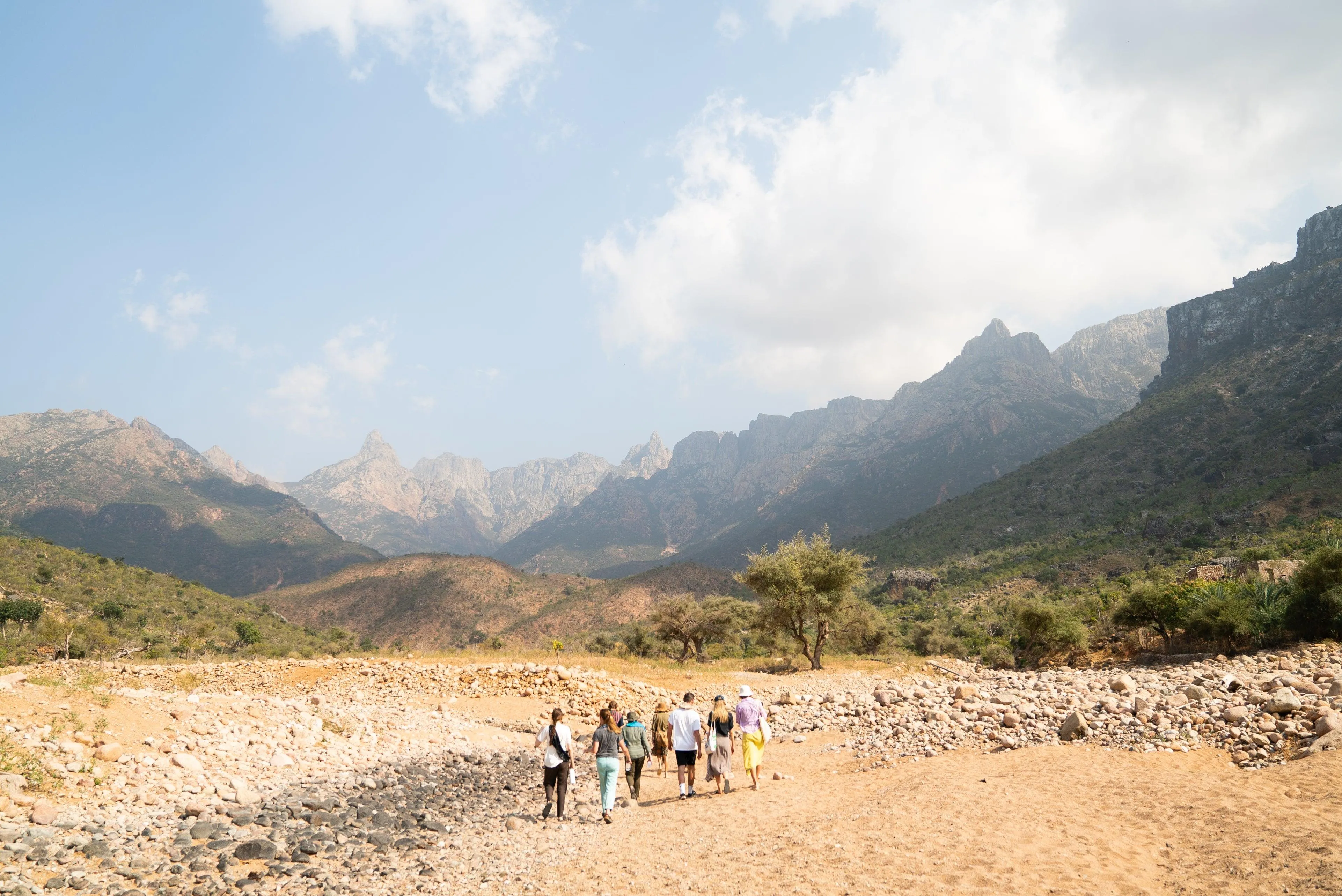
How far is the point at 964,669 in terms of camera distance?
1058 inches

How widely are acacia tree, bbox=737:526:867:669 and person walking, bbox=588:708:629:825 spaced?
1821 centimetres

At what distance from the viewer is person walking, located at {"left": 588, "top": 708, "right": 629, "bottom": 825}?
1055 centimetres

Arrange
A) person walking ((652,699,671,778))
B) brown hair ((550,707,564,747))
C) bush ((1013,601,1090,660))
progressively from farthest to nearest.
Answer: bush ((1013,601,1090,660)), person walking ((652,699,671,778)), brown hair ((550,707,564,747))

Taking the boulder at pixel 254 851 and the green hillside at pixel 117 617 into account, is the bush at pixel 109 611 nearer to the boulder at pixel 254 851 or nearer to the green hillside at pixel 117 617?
the green hillside at pixel 117 617

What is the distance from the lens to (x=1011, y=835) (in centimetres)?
797

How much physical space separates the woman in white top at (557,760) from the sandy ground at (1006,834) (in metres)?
0.64

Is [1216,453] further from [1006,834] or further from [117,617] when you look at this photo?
[117,617]

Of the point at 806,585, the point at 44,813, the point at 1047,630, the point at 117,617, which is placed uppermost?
the point at 117,617

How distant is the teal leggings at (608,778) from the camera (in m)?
10.5

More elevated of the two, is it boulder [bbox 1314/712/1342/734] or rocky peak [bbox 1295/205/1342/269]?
rocky peak [bbox 1295/205/1342/269]

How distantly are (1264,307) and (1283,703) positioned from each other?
109m

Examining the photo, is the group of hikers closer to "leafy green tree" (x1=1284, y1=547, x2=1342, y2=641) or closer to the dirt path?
the dirt path

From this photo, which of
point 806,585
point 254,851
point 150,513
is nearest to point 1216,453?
point 806,585

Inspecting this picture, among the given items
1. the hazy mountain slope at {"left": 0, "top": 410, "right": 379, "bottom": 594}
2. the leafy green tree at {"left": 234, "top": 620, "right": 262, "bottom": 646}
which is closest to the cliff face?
the leafy green tree at {"left": 234, "top": 620, "right": 262, "bottom": 646}
